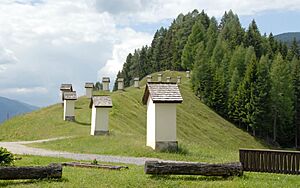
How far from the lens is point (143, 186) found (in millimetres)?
14180

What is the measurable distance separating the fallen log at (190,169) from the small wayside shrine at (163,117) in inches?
427

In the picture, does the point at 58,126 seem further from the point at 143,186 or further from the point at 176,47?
the point at 176,47

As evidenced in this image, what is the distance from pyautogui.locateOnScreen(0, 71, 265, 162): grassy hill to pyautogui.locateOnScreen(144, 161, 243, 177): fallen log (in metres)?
7.64

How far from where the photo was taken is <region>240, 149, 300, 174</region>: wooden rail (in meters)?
17.0

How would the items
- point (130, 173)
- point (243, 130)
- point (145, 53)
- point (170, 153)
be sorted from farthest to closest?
point (145, 53), point (243, 130), point (170, 153), point (130, 173)

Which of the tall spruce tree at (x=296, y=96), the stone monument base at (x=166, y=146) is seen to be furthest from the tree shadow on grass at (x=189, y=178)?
the tall spruce tree at (x=296, y=96)

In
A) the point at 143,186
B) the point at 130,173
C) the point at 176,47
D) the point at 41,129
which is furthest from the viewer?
the point at 176,47

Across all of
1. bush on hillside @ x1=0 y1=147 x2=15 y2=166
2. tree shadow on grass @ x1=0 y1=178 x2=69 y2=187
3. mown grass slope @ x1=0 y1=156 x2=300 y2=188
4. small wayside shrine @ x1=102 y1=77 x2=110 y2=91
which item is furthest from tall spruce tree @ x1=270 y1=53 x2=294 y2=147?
tree shadow on grass @ x1=0 y1=178 x2=69 y2=187

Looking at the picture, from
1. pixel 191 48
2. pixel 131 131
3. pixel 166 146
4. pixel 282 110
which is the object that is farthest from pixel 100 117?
pixel 191 48

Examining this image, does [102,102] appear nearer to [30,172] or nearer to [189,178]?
[189,178]

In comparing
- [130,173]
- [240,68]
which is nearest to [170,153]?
[130,173]

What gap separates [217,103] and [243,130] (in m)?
7.15

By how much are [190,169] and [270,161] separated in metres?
3.77

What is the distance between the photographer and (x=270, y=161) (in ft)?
56.2
